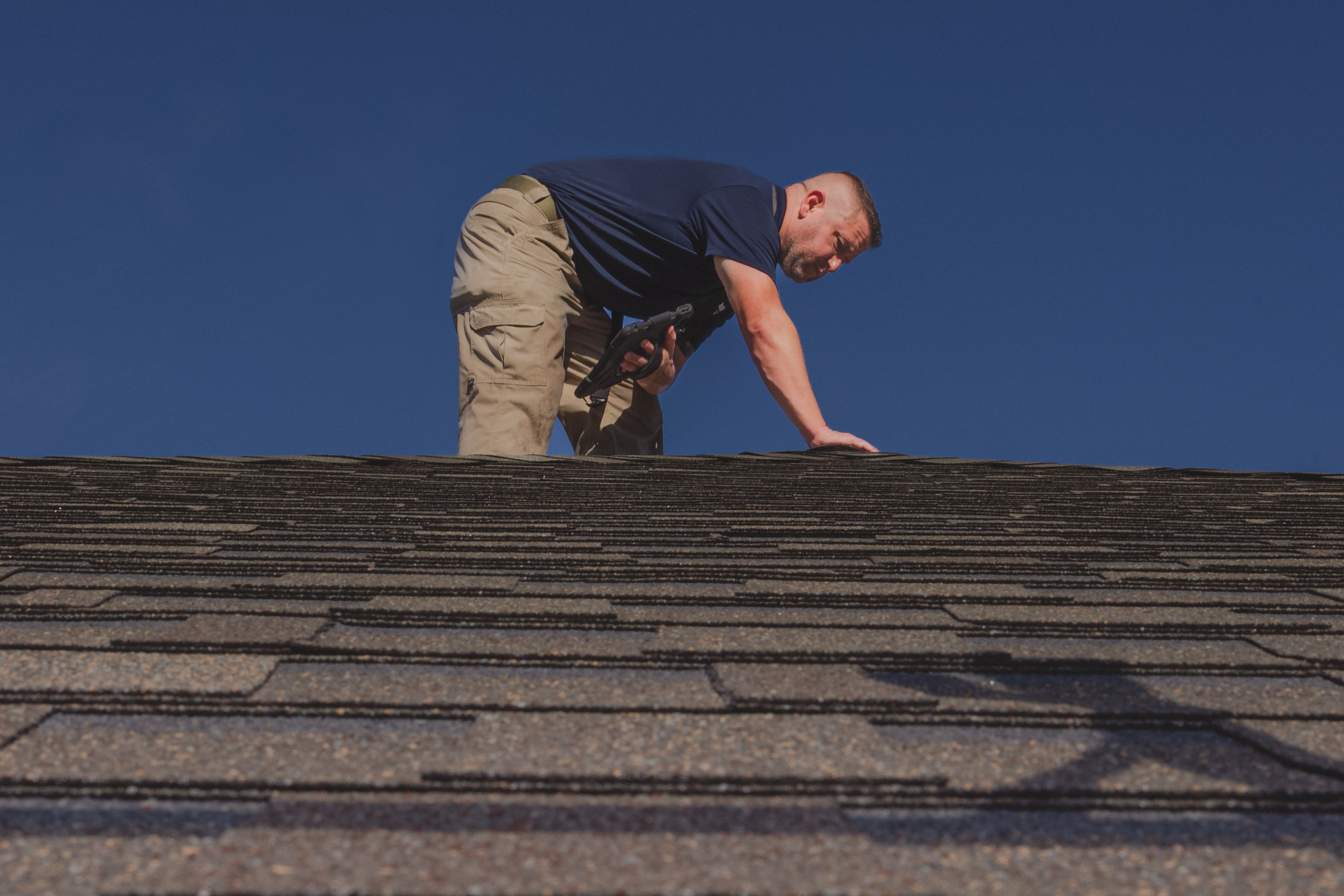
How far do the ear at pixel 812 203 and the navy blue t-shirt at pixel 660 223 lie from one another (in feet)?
0.33

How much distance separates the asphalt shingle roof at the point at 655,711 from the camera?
2.80 feet

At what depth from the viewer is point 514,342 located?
14.1ft

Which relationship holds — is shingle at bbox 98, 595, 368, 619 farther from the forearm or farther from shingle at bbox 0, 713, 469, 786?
the forearm

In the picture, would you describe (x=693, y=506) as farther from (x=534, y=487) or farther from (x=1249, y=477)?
(x=1249, y=477)

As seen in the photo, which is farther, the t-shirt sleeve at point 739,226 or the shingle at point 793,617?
the t-shirt sleeve at point 739,226

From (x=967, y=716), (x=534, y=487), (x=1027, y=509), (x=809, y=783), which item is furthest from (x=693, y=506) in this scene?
(x=809, y=783)

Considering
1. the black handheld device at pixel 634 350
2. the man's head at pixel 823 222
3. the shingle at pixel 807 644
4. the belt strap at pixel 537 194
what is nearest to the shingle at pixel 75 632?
the shingle at pixel 807 644

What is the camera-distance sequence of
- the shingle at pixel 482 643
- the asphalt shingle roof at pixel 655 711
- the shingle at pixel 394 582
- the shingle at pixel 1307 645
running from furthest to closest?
the shingle at pixel 394 582, the shingle at pixel 1307 645, the shingle at pixel 482 643, the asphalt shingle roof at pixel 655 711

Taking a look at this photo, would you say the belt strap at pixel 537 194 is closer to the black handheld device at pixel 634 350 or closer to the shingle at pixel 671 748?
the black handheld device at pixel 634 350

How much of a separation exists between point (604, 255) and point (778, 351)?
1.00 m

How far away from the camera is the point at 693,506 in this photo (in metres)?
2.84

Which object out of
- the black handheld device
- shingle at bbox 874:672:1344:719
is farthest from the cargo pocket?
shingle at bbox 874:672:1344:719

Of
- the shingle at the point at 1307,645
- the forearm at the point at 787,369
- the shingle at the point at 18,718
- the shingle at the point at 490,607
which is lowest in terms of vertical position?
the shingle at the point at 18,718

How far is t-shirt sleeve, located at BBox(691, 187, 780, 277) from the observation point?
405 cm
